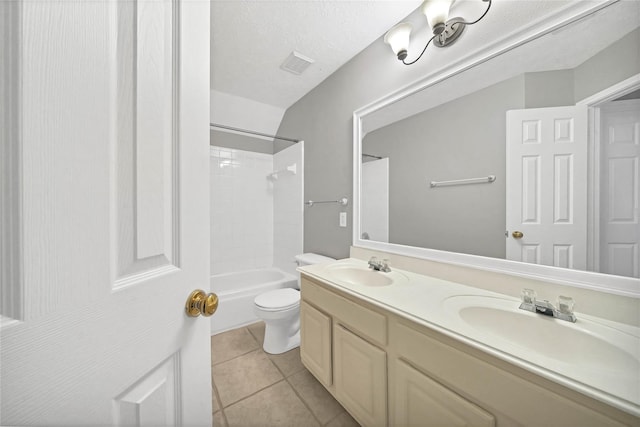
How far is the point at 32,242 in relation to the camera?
0.90 ft

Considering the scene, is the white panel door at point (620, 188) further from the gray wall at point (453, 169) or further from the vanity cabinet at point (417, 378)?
the vanity cabinet at point (417, 378)

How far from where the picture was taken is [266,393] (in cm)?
136

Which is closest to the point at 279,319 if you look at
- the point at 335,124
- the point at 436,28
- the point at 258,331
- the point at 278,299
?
the point at 278,299

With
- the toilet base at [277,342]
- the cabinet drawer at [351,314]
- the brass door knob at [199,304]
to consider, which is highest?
the brass door knob at [199,304]

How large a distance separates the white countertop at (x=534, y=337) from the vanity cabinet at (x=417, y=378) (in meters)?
0.03

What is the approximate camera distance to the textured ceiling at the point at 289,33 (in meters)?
1.36

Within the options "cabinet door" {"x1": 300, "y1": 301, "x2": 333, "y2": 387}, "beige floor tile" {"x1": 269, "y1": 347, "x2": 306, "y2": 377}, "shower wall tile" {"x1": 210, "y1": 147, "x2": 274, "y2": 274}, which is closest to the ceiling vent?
"shower wall tile" {"x1": 210, "y1": 147, "x2": 274, "y2": 274}

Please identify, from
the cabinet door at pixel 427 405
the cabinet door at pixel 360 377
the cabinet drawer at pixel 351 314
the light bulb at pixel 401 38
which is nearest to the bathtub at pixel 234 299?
the cabinet drawer at pixel 351 314

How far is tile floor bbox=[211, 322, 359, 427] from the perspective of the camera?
1.19 metres

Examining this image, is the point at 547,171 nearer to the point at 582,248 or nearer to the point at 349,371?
the point at 582,248

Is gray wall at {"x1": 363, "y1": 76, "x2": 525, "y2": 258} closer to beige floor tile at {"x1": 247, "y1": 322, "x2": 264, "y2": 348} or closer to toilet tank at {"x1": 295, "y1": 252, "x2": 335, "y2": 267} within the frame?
toilet tank at {"x1": 295, "y1": 252, "x2": 335, "y2": 267}

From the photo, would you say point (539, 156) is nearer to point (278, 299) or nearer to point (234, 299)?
point (278, 299)

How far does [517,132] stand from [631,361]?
0.87 meters

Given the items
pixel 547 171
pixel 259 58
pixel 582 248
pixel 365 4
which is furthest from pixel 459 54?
pixel 259 58
